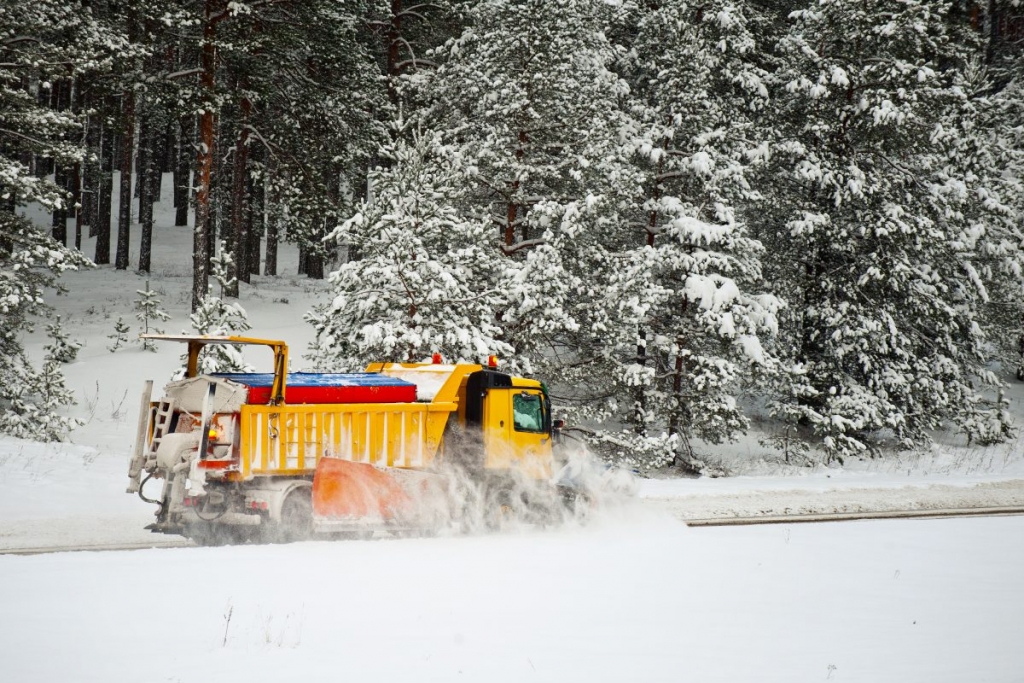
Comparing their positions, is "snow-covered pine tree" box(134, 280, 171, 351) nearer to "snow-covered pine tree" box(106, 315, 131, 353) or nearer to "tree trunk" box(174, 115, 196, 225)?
"snow-covered pine tree" box(106, 315, 131, 353)

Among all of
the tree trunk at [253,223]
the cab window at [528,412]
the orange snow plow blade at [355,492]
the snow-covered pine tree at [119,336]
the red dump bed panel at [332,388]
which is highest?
the tree trunk at [253,223]

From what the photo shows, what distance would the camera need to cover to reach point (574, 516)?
1248cm

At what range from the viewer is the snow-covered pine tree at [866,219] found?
22328 mm

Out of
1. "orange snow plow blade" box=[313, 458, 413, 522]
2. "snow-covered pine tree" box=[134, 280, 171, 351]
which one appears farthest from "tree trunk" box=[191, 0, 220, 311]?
"orange snow plow blade" box=[313, 458, 413, 522]

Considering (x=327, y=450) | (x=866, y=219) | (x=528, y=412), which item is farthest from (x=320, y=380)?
(x=866, y=219)

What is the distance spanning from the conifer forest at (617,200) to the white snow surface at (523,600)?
5745mm

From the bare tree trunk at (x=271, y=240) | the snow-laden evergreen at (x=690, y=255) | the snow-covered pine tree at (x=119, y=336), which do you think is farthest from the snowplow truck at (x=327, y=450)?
the bare tree trunk at (x=271, y=240)

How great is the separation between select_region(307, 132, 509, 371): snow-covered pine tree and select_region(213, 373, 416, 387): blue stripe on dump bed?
4.55m

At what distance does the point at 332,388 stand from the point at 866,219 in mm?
16969

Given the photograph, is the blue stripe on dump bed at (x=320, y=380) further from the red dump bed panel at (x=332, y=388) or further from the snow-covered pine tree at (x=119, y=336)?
the snow-covered pine tree at (x=119, y=336)

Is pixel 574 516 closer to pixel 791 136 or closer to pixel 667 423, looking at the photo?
pixel 667 423

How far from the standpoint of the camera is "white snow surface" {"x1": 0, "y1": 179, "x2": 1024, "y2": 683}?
6344 mm

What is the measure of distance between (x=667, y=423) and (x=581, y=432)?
2723mm

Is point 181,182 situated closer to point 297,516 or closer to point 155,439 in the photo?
point 155,439
